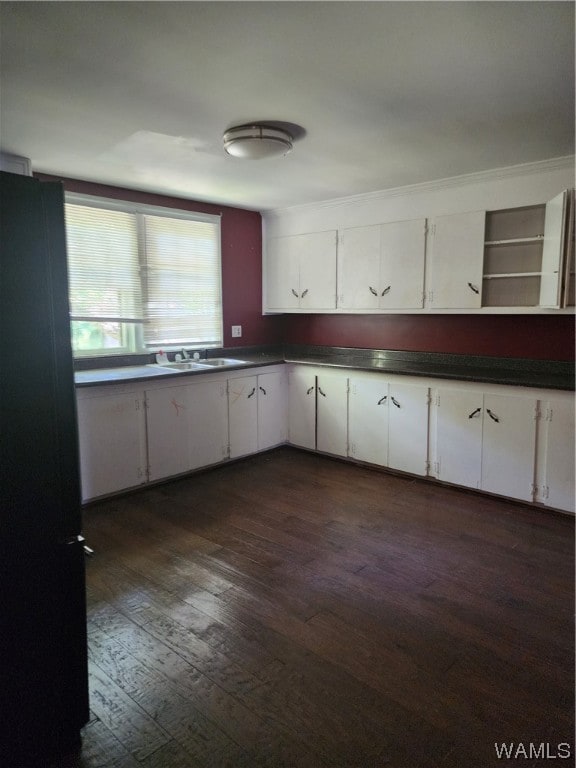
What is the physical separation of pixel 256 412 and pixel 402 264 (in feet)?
5.84

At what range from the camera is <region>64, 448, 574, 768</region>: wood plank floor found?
5.53 ft

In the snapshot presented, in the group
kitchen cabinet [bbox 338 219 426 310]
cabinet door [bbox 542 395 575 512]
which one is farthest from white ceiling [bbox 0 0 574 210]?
cabinet door [bbox 542 395 575 512]

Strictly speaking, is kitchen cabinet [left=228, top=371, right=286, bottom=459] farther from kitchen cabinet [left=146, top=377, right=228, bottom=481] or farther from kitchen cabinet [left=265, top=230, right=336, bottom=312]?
kitchen cabinet [left=265, top=230, right=336, bottom=312]

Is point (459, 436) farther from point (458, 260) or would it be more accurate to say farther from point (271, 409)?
point (271, 409)

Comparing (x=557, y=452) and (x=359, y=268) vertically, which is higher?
(x=359, y=268)

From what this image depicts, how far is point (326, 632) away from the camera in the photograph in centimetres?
222

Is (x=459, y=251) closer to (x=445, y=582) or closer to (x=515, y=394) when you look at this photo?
(x=515, y=394)

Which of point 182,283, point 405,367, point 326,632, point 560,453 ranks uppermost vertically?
point 182,283

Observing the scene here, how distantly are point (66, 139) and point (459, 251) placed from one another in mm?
2752

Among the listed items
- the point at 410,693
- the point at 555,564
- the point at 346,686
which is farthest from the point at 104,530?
the point at 555,564

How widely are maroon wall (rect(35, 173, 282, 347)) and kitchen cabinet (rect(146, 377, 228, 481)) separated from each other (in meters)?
0.99

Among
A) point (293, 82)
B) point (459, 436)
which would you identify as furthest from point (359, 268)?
point (293, 82)

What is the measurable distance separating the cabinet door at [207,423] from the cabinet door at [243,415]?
0.07 m

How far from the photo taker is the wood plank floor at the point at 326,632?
1.69 m
